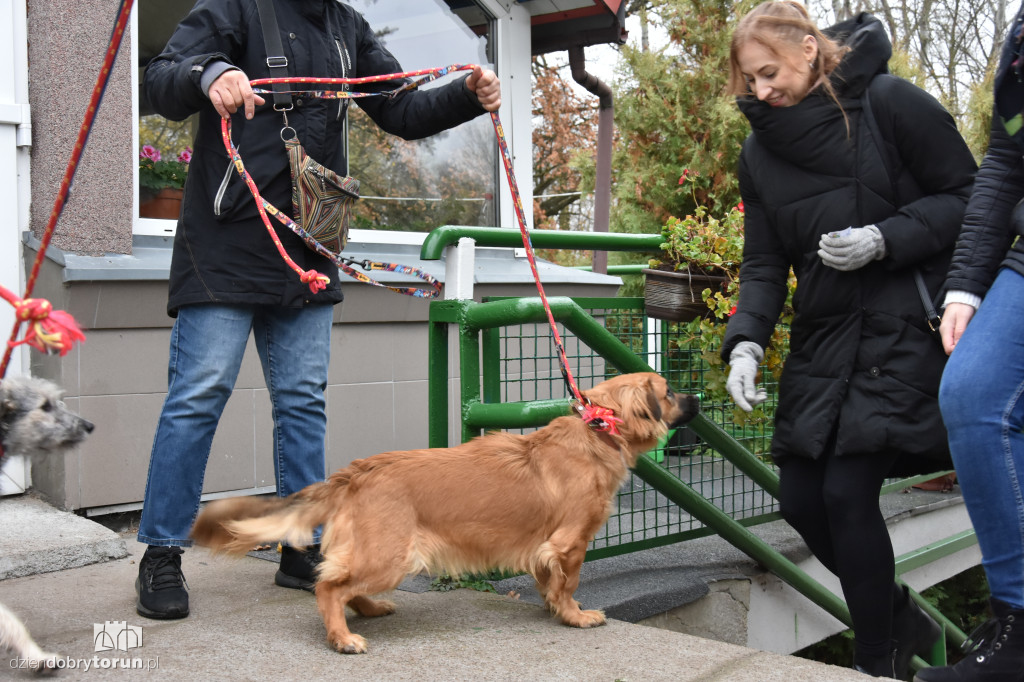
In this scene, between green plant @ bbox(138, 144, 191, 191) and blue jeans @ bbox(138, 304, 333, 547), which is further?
green plant @ bbox(138, 144, 191, 191)

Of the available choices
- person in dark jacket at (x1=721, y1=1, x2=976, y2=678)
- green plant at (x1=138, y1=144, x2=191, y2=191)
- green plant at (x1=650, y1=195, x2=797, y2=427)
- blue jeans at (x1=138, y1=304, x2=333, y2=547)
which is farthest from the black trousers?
green plant at (x1=138, y1=144, x2=191, y2=191)

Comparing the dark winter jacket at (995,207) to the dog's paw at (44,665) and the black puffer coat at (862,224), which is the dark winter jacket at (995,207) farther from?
the dog's paw at (44,665)

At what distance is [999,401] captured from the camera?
1.98 metres

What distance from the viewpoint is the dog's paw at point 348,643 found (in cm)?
240

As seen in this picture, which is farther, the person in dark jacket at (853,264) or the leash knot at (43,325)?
the person in dark jacket at (853,264)

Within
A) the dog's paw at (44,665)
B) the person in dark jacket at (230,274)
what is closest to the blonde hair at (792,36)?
the person in dark jacket at (230,274)

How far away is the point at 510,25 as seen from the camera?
19.0 ft

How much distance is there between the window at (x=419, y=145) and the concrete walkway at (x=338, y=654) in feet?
7.97

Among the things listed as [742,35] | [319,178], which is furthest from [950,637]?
[319,178]

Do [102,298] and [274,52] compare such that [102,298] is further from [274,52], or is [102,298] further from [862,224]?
[862,224]

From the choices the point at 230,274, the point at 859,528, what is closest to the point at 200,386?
the point at 230,274

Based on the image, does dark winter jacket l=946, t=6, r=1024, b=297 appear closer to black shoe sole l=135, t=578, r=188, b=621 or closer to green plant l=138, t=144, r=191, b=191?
black shoe sole l=135, t=578, r=188, b=621

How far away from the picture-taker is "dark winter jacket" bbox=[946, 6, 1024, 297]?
205cm

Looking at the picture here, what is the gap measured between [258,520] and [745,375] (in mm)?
1433
